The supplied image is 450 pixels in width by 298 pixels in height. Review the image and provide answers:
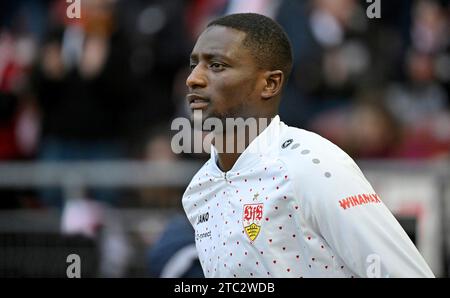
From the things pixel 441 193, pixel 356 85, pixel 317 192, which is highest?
pixel 356 85

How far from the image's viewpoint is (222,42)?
16.7 feet

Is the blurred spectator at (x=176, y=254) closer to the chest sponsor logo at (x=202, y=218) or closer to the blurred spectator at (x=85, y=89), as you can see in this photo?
the chest sponsor logo at (x=202, y=218)

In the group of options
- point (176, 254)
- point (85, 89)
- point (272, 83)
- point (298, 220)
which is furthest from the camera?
point (85, 89)

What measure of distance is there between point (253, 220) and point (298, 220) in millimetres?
276

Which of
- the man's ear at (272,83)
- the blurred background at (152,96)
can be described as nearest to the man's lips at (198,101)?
the man's ear at (272,83)

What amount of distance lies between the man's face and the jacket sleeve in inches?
27.4

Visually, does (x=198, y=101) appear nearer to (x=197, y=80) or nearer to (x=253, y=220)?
(x=197, y=80)

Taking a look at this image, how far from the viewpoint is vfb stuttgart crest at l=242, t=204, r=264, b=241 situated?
480 cm

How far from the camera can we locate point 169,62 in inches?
489

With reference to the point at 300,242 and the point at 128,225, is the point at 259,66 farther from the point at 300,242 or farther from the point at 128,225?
the point at 128,225

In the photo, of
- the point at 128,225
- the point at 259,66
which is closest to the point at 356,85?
the point at 128,225

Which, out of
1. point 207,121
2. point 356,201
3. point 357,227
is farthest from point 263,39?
point 357,227

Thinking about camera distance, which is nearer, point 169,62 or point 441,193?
point 441,193
